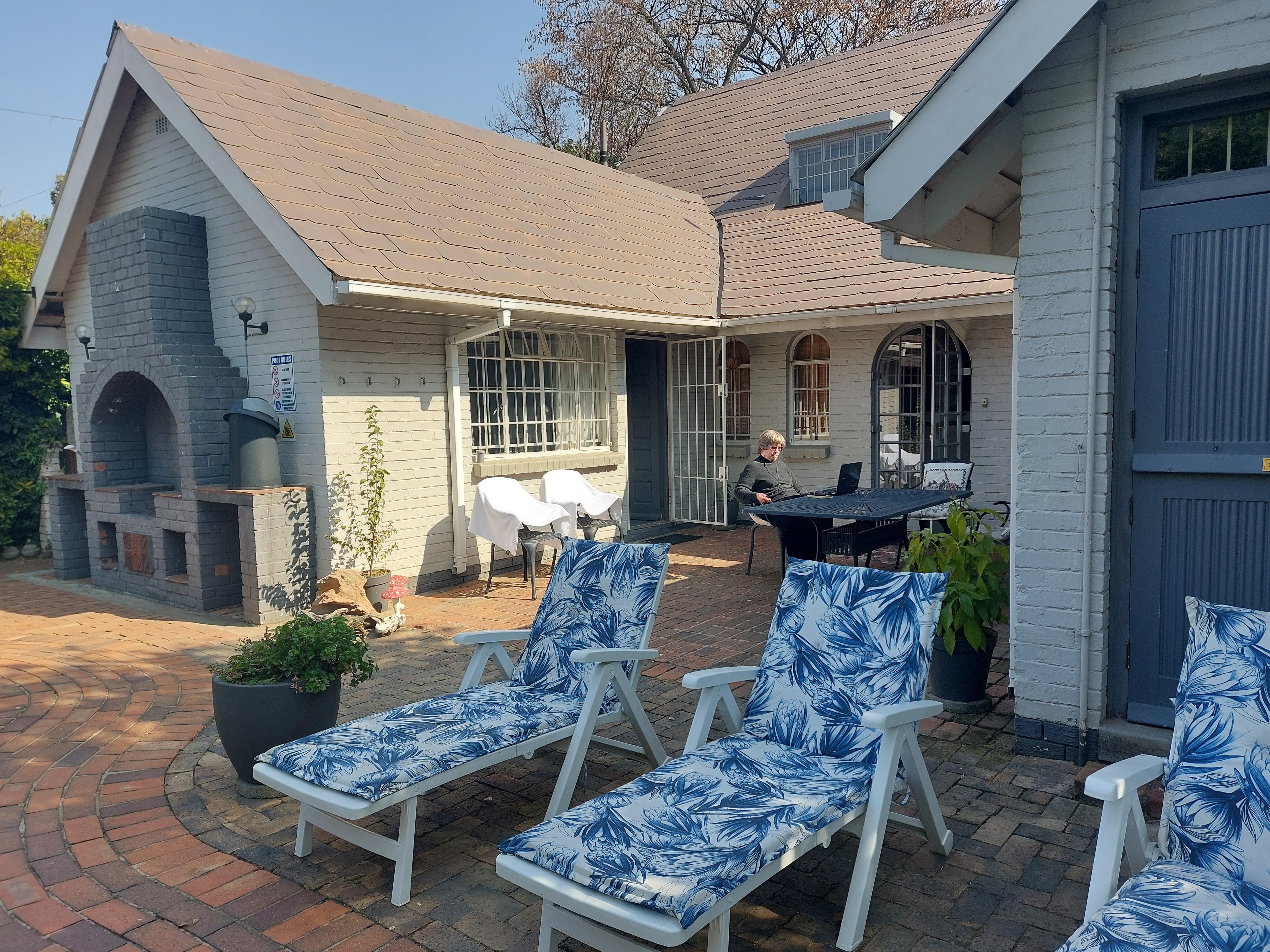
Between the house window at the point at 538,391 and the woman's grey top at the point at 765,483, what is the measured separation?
98.5 inches

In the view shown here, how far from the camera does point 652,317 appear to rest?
992cm

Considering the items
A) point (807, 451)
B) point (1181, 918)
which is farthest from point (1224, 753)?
point (807, 451)

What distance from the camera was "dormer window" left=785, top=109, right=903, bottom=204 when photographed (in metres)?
11.8

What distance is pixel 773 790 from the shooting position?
2963 mm

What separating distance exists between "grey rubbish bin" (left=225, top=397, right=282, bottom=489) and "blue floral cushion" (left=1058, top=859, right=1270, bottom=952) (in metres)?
6.87

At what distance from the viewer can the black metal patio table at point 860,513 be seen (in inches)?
264

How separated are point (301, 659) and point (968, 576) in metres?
3.43

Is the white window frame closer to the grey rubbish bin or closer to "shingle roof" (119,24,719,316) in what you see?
"shingle roof" (119,24,719,316)

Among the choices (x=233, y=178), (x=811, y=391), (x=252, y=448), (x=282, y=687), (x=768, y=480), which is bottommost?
(x=282, y=687)

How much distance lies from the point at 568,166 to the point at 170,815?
9.84 metres

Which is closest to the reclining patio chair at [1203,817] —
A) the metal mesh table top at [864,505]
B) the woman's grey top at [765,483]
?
the metal mesh table top at [864,505]

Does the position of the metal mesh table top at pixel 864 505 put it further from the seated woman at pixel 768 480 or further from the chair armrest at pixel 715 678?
the chair armrest at pixel 715 678

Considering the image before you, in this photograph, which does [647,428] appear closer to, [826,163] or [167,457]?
[826,163]

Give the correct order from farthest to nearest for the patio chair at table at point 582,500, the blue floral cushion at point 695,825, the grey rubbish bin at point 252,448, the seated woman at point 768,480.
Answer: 1. the patio chair at table at point 582,500
2. the seated woman at point 768,480
3. the grey rubbish bin at point 252,448
4. the blue floral cushion at point 695,825
